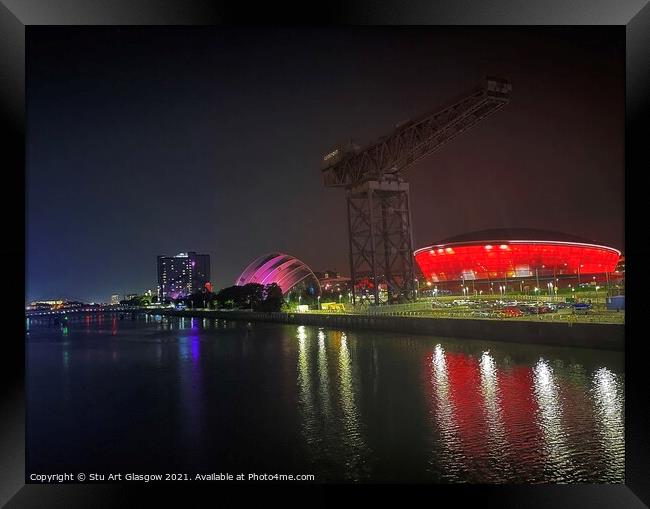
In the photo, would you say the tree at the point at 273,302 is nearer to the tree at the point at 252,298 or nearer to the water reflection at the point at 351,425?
the tree at the point at 252,298

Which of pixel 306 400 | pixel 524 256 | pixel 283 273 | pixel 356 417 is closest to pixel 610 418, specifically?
pixel 356 417

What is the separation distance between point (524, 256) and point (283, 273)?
18998 millimetres

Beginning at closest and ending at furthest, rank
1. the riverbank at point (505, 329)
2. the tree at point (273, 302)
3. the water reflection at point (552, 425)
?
1. the water reflection at point (552, 425)
2. the riverbank at point (505, 329)
3. the tree at point (273, 302)

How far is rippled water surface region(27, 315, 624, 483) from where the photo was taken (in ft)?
20.4

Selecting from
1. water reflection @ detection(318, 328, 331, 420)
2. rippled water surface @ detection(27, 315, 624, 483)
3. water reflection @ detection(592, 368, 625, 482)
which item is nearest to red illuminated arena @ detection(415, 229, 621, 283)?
water reflection @ detection(318, 328, 331, 420)

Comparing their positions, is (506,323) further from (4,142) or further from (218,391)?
(4,142)

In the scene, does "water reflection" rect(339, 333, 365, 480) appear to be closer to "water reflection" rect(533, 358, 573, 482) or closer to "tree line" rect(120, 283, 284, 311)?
"water reflection" rect(533, 358, 573, 482)

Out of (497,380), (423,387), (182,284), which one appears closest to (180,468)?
(423,387)

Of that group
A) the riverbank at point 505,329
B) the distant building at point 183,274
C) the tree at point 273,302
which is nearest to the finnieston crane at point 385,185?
the riverbank at point 505,329

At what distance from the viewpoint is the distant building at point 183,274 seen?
53094 mm

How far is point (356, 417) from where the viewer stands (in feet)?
25.6

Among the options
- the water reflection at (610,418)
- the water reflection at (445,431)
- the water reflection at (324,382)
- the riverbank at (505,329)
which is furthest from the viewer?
the riverbank at (505,329)

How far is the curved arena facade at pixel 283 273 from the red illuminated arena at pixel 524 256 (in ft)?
38.1

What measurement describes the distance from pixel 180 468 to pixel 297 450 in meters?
1.41
